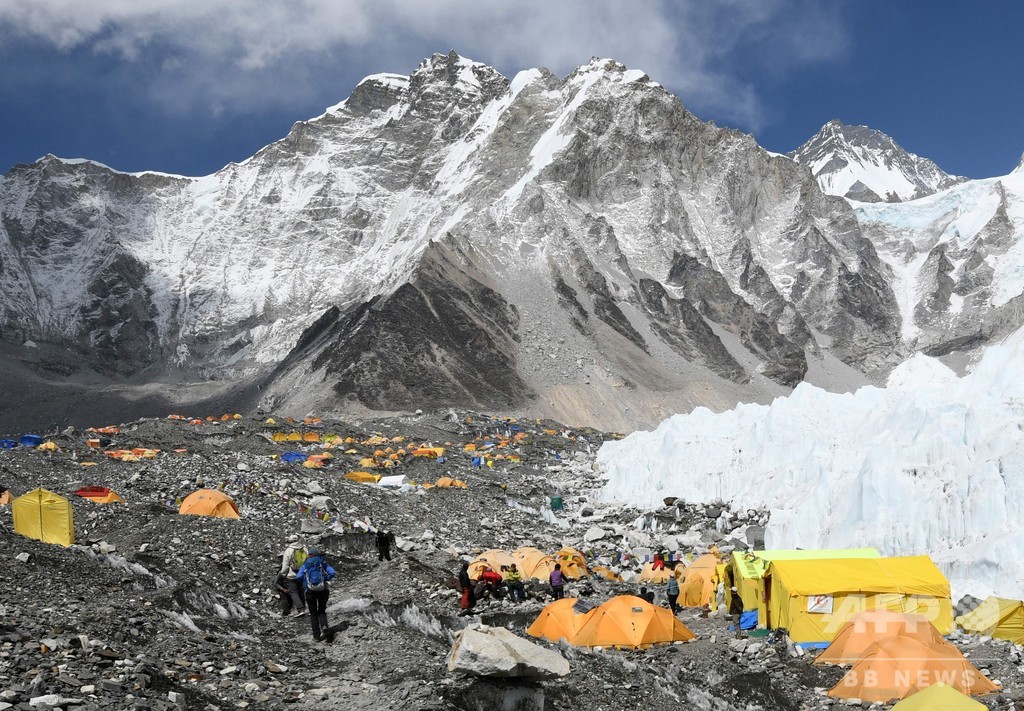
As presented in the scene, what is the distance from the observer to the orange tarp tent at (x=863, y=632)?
13.9m

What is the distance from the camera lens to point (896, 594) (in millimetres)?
15445

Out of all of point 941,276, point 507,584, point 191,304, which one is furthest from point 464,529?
point 941,276

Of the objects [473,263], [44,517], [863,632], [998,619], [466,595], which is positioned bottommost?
[863,632]

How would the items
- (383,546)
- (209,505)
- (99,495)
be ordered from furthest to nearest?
1. (99,495)
2. (209,505)
3. (383,546)

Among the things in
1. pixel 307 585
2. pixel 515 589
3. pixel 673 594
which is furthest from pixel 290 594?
pixel 673 594

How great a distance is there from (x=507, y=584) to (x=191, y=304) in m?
147

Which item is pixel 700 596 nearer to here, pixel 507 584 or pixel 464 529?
pixel 507 584

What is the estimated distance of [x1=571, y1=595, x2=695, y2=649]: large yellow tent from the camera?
1588 centimetres

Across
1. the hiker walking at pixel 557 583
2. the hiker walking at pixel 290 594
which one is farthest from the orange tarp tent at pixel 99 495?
the hiker walking at pixel 557 583

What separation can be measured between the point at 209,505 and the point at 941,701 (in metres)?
18.1

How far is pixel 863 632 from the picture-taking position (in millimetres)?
14227

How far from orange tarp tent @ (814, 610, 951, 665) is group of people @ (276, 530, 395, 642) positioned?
767 centimetres

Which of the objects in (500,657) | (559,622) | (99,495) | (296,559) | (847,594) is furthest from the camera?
(99,495)

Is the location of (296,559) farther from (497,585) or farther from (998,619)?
(998,619)
